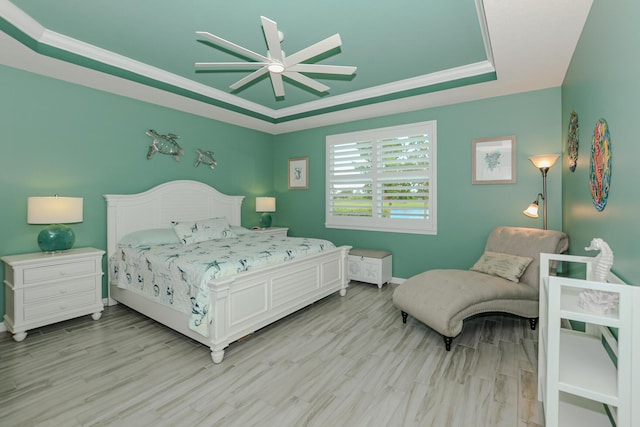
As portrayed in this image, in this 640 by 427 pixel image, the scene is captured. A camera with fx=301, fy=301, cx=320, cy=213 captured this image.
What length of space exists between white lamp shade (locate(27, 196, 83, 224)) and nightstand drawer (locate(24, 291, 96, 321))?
2.52ft

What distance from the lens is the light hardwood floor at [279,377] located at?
Answer: 1.81 metres

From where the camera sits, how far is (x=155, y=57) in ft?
10.5

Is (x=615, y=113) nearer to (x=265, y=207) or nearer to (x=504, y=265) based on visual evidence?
(x=504, y=265)

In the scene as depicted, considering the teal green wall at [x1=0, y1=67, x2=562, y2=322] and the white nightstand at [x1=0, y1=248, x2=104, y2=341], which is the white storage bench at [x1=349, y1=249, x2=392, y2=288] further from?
the white nightstand at [x1=0, y1=248, x2=104, y2=341]

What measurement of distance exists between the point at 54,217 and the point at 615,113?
438 centimetres

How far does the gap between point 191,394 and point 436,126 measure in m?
4.07

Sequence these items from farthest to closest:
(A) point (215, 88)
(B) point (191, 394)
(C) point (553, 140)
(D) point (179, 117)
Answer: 1. (D) point (179, 117)
2. (A) point (215, 88)
3. (C) point (553, 140)
4. (B) point (191, 394)

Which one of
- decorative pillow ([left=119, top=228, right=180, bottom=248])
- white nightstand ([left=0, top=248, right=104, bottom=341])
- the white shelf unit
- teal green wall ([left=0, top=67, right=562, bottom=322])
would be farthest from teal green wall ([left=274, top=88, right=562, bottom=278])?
white nightstand ([left=0, top=248, right=104, bottom=341])

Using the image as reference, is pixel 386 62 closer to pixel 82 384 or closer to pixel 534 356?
pixel 534 356

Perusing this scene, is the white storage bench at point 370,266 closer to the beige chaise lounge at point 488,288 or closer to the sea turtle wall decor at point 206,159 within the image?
the beige chaise lounge at point 488,288

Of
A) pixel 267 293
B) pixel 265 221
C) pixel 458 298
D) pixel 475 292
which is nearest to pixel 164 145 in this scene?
pixel 265 221

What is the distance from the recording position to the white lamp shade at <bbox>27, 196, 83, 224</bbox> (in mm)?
2816

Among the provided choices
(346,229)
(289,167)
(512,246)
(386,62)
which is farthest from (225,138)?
(512,246)

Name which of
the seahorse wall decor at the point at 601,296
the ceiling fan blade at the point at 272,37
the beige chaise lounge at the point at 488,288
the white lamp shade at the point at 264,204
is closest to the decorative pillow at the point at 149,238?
the white lamp shade at the point at 264,204
